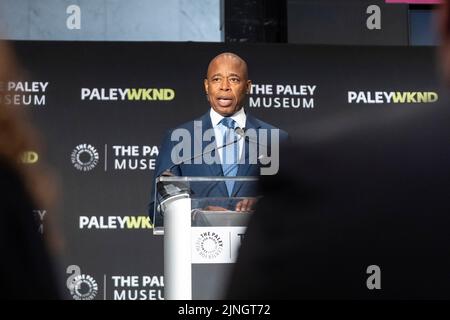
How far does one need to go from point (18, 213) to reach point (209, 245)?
3066 mm

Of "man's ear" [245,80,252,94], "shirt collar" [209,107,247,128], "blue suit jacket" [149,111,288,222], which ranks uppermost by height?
"man's ear" [245,80,252,94]

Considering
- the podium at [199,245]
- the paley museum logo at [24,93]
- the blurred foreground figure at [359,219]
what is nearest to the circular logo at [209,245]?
the podium at [199,245]

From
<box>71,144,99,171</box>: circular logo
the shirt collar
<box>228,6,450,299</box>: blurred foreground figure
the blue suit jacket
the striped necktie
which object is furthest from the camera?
<box>71,144,99,171</box>: circular logo

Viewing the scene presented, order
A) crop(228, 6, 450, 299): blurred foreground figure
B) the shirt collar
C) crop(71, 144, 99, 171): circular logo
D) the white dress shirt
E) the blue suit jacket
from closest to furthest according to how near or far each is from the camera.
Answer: crop(228, 6, 450, 299): blurred foreground figure → the blue suit jacket → the white dress shirt → the shirt collar → crop(71, 144, 99, 171): circular logo

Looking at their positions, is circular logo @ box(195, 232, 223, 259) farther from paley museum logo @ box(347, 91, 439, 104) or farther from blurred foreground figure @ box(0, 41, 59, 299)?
paley museum logo @ box(347, 91, 439, 104)

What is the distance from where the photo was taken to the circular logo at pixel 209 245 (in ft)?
8.85

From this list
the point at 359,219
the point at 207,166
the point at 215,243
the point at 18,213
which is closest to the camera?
the point at 359,219

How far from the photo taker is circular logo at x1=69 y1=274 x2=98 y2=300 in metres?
5.43

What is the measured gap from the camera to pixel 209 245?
8.91 feet

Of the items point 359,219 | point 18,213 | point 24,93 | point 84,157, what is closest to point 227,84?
point 84,157

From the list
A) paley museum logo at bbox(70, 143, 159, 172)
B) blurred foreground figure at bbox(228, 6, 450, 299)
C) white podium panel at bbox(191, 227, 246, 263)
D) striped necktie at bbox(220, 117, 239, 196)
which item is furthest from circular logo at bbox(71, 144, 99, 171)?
white podium panel at bbox(191, 227, 246, 263)

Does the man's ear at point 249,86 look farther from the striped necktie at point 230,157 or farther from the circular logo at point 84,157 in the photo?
the circular logo at point 84,157

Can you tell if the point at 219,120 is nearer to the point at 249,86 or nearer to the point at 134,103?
the point at 249,86
